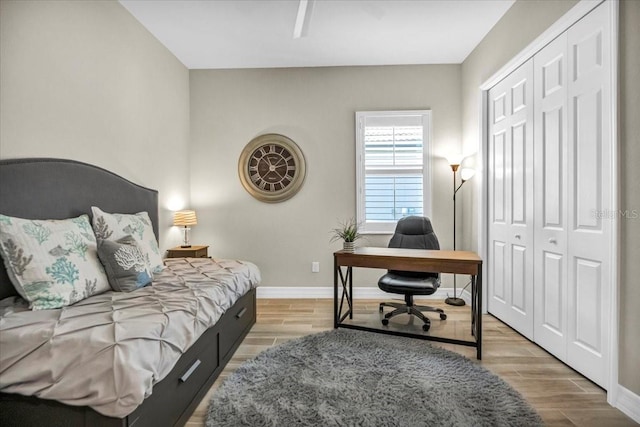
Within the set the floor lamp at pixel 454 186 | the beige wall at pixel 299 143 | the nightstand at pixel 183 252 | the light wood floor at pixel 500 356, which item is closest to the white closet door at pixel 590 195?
the light wood floor at pixel 500 356

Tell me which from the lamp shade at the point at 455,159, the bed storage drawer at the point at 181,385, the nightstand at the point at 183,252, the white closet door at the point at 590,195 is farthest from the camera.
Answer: the lamp shade at the point at 455,159

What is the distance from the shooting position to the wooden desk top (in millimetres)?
2592

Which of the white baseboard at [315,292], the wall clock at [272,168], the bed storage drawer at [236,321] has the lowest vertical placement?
the white baseboard at [315,292]

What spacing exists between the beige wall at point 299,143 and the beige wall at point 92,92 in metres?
0.46

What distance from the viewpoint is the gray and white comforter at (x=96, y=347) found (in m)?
1.21

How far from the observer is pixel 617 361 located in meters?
1.90

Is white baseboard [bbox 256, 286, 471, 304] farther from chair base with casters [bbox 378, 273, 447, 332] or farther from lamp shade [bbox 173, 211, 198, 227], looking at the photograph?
lamp shade [bbox 173, 211, 198, 227]

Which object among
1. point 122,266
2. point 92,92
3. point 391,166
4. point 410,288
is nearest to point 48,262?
point 122,266

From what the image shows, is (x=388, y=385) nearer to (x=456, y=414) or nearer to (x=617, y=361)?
(x=456, y=414)

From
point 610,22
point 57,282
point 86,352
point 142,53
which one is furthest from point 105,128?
point 610,22

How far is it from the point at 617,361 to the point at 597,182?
1.05 metres

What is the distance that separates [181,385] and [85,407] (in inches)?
21.3

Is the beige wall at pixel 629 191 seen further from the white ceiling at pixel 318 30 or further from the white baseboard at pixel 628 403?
the white ceiling at pixel 318 30

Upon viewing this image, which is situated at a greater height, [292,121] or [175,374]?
[292,121]
